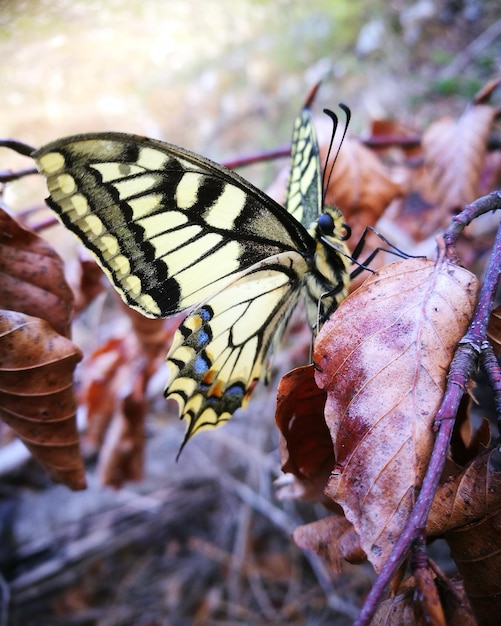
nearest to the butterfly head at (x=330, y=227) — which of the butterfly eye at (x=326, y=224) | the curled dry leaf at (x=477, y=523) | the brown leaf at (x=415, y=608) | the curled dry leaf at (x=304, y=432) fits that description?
the butterfly eye at (x=326, y=224)

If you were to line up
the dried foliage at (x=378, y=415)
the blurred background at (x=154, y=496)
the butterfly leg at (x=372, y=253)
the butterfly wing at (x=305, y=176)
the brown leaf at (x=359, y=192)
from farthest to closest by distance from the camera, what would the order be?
the blurred background at (x=154, y=496) < the brown leaf at (x=359, y=192) < the butterfly wing at (x=305, y=176) < the butterfly leg at (x=372, y=253) < the dried foliage at (x=378, y=415)

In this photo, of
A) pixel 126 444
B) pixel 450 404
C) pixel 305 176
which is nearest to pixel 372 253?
pixel 305 176

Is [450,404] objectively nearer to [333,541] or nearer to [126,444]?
[333,541]

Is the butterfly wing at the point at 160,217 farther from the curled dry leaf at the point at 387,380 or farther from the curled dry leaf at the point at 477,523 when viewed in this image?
the curled dry leaf at the point at 477,523

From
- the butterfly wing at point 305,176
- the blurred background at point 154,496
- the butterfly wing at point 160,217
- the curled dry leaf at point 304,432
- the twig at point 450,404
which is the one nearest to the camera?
the twig at point 450,404

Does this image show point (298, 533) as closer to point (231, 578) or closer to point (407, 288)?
point (407, 288)
